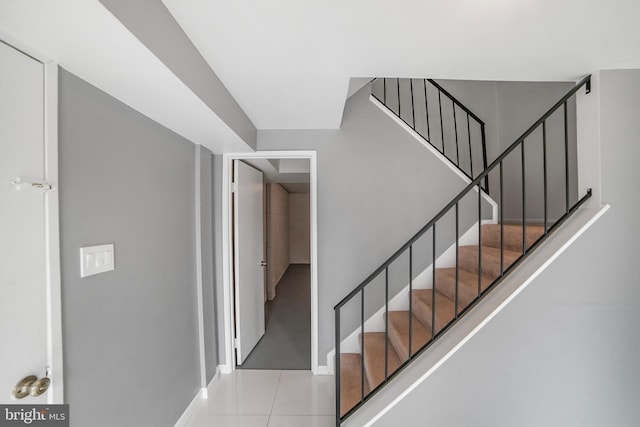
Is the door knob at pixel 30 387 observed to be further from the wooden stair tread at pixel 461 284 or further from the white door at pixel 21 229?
the wooden stair tread at pixel 461 284

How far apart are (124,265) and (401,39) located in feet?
6.02

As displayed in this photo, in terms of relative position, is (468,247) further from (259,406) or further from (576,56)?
(259,406)

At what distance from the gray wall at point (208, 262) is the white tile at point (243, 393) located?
0.52 feet

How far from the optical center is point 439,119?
3.22 meters

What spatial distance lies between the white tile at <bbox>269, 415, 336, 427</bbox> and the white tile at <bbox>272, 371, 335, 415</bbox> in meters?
0.04

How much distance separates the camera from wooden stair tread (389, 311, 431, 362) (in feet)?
6.08

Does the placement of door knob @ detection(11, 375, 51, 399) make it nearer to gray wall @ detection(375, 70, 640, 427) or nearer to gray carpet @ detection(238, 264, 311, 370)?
gray wall @ detection(375, 70, 640, 427)

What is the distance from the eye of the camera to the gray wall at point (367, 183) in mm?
2570

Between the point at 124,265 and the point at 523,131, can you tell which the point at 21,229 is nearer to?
the point at 124,265

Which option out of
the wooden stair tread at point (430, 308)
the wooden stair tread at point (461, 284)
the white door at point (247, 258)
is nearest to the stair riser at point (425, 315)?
the wooden stair tread at point (430, 308)

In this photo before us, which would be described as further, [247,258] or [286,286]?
[286,286]

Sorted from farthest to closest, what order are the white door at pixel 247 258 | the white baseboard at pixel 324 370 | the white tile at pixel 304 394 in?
the white door at pixel 247 258
the white baseboard at pixel 324 370
the white tile at pixel 304 394

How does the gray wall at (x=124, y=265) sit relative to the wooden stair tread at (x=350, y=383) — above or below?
above

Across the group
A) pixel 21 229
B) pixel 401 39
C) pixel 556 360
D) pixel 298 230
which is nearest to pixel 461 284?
pixel 556 360
